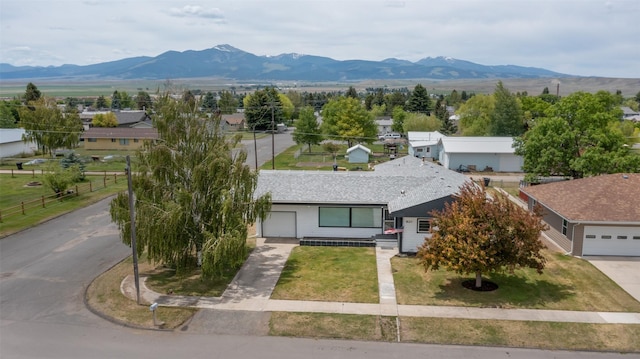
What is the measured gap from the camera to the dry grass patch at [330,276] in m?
20.5

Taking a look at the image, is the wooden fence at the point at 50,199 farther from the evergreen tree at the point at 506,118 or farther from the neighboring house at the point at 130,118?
the evergreen tree at the point at 506,118

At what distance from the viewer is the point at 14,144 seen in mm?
62750

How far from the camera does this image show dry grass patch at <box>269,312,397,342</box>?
673 inches

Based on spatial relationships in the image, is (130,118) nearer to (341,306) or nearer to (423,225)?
(423,225)

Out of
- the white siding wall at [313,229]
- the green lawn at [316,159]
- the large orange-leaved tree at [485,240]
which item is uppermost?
the large orange-leaved tree at [485,240]

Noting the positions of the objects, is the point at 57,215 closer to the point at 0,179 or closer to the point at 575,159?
the point at 0,179

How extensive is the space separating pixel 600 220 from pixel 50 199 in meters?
37.2

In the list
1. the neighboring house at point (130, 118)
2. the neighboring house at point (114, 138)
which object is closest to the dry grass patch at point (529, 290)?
the neighboring house at point (114, 138)

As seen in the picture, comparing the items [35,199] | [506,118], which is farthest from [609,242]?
[506,118]

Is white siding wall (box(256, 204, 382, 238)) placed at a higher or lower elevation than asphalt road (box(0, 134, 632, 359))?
higher

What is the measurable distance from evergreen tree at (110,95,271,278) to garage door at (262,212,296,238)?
707 centimetres

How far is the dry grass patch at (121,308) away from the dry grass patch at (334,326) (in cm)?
362

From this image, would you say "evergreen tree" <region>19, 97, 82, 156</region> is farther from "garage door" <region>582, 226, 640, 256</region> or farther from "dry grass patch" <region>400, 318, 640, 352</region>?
"garage door" <region>582, 226, 640, 256</region>

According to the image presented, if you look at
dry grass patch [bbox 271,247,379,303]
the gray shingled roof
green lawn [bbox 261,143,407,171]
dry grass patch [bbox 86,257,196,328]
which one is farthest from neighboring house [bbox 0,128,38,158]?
dry grass patch [bbox 271,247,379,303]
